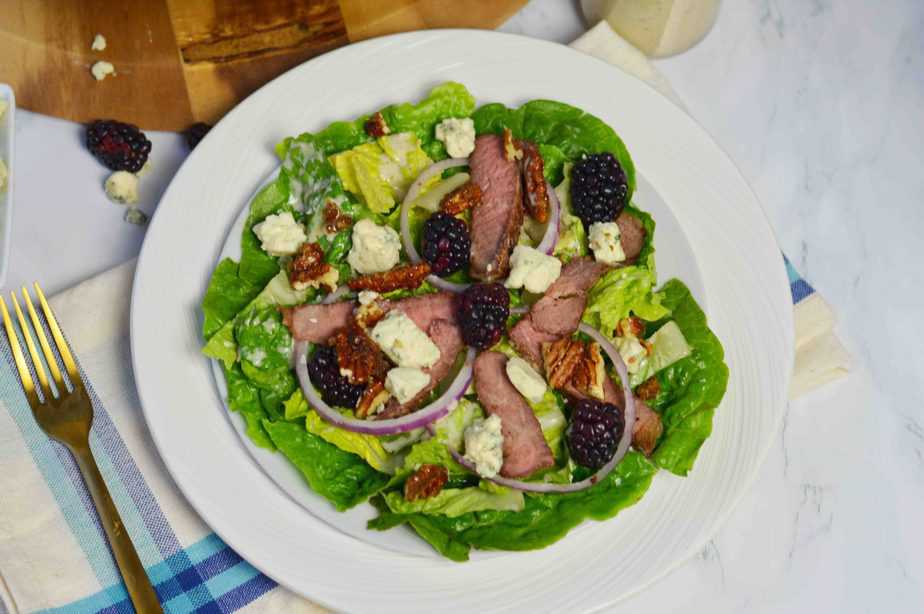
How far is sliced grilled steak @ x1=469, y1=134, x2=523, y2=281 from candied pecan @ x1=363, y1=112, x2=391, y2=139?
28 cm

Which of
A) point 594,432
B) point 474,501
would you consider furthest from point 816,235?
point 474,501

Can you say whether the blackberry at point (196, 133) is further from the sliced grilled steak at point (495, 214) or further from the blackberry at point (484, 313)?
the blackberry at point (484, 313)

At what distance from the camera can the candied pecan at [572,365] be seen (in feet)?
9.36

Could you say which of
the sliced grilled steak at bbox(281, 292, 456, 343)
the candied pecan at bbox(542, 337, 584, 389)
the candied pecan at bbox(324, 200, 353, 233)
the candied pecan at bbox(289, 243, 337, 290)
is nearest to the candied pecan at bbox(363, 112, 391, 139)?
the candied pecan at bbox(324, 200, 353, 233)

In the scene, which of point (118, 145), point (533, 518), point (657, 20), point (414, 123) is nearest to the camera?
point (533, 518)

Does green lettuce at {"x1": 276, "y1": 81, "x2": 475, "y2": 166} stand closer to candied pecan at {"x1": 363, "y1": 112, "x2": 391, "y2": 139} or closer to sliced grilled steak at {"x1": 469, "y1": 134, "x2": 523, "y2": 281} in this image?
candied pecan at {"x1": 363, "y1": 112, "x2": 391, "y2": 139}

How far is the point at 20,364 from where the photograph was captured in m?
2.93

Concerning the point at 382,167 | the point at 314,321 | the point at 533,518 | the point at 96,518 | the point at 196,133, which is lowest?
the point at 96,518

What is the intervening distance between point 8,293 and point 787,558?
2418 mm

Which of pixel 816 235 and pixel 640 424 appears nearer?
pixel 640 424

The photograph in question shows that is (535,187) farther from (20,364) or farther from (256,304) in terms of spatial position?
(20,364)

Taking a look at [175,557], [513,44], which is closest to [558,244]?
[513,44]

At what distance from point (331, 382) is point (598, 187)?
34.7 inches

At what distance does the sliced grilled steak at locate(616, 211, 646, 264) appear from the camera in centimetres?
304
